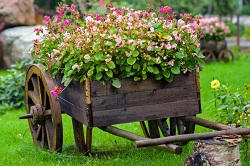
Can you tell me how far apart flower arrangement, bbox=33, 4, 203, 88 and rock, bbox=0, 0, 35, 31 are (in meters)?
6.84

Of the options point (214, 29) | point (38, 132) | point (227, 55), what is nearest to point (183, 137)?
point (38, 132)

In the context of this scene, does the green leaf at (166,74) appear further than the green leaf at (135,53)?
Yes

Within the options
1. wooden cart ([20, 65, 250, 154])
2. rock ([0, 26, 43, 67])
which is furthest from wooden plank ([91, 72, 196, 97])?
rock ([0, 26, 43, 67])

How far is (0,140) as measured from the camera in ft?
17.1

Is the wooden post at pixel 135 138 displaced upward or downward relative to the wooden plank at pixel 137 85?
downward

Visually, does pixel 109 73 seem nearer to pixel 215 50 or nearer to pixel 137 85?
pixel 137 85

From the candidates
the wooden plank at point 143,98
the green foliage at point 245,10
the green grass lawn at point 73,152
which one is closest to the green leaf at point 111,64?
the wooden plank at point 143,98

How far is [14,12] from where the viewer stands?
10.5 metres

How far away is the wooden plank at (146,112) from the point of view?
3.70 meters

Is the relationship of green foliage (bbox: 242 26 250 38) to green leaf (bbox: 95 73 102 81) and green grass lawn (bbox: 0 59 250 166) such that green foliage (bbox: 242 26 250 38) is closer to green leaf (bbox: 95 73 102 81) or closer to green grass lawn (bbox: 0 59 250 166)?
green grass lawn (bbox: 0 59 250 166)

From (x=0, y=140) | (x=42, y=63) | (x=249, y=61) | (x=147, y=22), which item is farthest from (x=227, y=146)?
(x=249, y=61)

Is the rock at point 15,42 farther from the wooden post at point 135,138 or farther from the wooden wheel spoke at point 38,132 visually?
the wooden post at point 135,138

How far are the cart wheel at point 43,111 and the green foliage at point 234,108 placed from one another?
1353 millimetres

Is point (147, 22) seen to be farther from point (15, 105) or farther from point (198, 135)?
point (15, 105)
